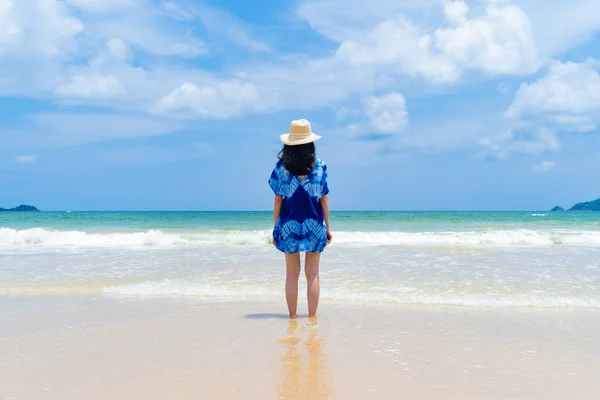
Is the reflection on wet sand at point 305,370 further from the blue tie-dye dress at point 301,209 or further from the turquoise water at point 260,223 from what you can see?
the turquoise water at point 260,223

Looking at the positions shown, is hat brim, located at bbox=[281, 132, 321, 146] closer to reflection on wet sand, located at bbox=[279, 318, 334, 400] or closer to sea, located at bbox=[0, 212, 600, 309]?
reflection on wet sand, located at bbox=[279, 318, 334, 400]

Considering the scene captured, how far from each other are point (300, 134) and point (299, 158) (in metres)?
0.23

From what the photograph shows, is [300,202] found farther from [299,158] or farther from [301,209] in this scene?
[299,158]

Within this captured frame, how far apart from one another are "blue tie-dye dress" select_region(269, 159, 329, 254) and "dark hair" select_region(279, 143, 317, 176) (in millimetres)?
78

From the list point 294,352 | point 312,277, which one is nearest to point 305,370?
point 294,352

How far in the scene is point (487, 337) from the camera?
181 inches

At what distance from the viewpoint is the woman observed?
498 centimetres

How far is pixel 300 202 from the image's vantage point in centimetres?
514

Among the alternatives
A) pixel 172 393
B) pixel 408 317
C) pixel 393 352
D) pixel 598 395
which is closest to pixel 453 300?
pixel 408 317

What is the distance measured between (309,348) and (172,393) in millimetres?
1356

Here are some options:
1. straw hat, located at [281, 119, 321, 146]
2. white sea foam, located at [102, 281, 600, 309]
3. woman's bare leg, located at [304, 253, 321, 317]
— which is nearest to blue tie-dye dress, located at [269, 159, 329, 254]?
woman's bare leg, located at [304, 253, 321, 317]

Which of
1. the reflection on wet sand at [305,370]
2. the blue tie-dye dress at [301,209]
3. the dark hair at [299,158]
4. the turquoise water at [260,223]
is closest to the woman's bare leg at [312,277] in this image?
the blue tie-dye dress at [301,209]

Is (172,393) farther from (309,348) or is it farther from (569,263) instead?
(569,263)

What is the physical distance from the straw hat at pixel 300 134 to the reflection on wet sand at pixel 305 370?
71.3 inches
